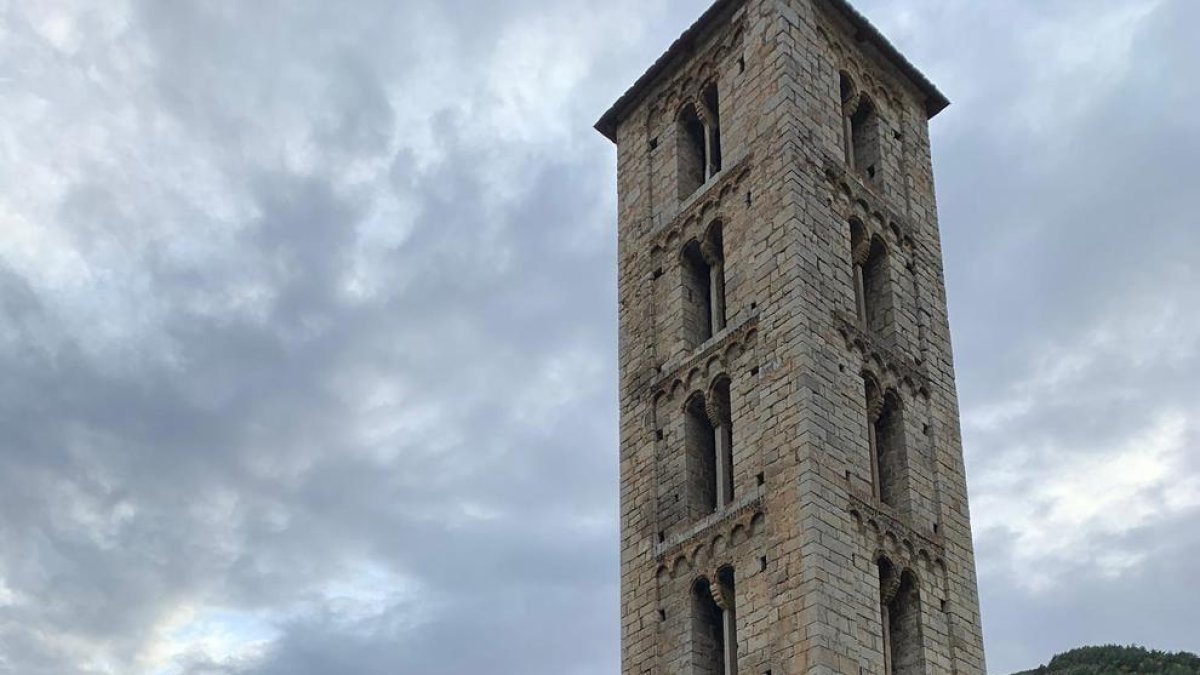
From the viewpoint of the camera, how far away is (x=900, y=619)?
24.0 m

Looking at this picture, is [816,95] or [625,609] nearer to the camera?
[625,609]

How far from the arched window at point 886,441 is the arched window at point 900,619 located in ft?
4.89

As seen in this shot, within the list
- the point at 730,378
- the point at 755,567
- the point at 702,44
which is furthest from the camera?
the point at 702,44

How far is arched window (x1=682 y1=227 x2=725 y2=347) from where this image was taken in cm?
2709

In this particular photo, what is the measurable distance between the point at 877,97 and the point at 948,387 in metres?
6.83

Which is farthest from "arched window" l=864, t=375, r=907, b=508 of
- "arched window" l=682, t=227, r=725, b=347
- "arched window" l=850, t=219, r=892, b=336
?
"arched window" l=682, t=227, r=725, b=347

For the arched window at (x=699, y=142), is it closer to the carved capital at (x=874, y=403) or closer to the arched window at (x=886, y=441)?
the carved capital at (x=874, y=403)

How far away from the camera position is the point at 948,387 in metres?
27.5

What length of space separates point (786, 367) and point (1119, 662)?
6066 cm

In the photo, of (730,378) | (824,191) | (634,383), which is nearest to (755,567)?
(730,378)

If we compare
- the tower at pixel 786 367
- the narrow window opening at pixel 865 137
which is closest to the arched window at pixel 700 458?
the tower at pixel 786 367

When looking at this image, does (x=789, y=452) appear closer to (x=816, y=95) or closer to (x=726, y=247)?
(x=726, y=247)

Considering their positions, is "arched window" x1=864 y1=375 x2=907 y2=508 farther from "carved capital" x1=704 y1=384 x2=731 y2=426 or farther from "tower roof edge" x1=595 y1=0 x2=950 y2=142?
"tower roof edge" x1=595 y1=0 x2=950 y2=142

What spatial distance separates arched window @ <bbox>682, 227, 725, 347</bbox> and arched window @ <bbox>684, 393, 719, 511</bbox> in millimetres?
1521
